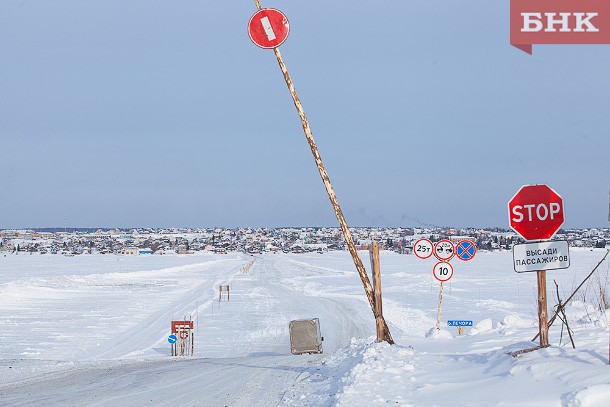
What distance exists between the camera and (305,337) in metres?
19.9

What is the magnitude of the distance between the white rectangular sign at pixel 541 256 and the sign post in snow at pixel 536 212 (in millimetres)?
32

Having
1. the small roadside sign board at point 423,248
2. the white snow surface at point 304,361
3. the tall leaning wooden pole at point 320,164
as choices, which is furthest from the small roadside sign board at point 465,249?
the tall leaning wooden pole at point 320,164

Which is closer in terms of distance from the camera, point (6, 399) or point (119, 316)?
point (6, 399)

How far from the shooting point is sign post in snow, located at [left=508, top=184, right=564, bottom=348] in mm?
8375

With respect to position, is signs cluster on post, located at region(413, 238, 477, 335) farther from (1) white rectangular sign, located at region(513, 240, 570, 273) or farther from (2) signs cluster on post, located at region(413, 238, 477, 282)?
(1) white rectangular sign, located at region(513, 240, 570, 273)

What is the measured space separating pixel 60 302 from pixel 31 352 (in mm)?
22838

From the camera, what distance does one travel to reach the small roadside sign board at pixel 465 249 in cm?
1906

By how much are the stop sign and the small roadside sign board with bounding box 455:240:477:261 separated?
34.7ft

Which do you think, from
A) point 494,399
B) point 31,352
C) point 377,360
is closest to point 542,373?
point 494,399

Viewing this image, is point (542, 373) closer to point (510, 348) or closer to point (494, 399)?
point (494, 399)

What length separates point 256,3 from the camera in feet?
38.6

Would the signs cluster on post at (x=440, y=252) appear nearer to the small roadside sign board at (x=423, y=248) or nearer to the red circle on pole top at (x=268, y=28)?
the small roadside sign board at (x=423, y=248)

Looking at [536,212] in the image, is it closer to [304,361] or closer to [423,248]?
[304,361]

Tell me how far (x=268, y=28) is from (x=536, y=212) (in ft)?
17.7
